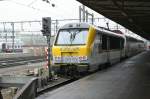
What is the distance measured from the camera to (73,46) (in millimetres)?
21797

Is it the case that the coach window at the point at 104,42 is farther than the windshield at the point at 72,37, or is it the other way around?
the coach window at the point at 104,42

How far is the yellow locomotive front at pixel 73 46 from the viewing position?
70.7 ft

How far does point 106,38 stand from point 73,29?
4402mm

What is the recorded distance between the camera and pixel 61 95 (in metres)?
14.3

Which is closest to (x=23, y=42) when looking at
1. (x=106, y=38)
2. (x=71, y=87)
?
(x=106, y=38)

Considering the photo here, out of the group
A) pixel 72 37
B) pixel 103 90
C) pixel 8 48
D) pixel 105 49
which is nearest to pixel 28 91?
pixel 103 90

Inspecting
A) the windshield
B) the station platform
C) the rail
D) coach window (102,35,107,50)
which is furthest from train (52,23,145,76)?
the rail

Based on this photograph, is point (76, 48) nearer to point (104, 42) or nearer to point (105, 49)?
point (104, 42)

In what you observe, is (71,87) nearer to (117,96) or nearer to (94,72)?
(117,96)

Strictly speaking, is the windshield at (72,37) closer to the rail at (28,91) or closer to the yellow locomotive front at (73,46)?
the yellow locomotive front at (73,46)

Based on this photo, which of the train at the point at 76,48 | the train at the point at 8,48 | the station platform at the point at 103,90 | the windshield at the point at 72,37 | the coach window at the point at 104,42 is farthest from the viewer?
the train at the point at 8,48

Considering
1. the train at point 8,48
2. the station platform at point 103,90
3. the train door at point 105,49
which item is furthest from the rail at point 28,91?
the train at point 8,48

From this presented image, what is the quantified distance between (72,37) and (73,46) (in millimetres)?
646

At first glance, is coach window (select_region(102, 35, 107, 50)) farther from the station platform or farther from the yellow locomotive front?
the station platform
